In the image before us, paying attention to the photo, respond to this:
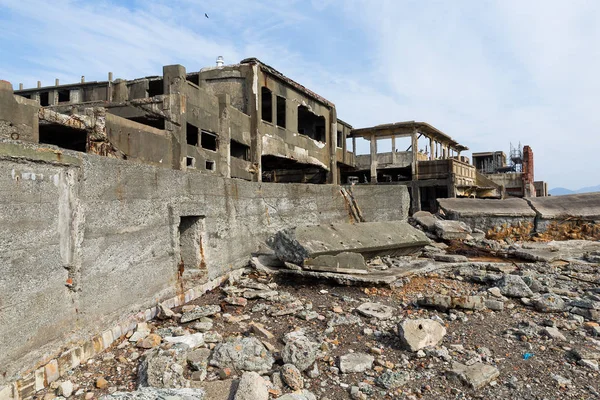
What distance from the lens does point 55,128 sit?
35.0 ft

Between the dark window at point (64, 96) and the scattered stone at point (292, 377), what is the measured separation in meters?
23.5

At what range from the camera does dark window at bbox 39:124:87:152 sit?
1059cm

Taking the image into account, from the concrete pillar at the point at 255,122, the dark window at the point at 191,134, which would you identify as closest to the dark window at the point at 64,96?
the dark window at the point at 191,134

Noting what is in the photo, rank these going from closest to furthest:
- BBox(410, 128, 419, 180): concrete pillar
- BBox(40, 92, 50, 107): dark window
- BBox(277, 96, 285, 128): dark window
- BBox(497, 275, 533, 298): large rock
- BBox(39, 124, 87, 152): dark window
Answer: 1. BBox(497, 275, 533, 298): large rock
2. BBox(39, 124, 87, 152): dark window
3. BBox(277, 96, 285, 128): dark window
4. BBox(40, 92, 50, 107): dark window
5. BBox(410, 128, 419, 180): concrete pillar

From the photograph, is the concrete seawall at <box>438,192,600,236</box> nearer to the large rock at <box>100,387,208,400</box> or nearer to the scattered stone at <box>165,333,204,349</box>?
the scattered stone at <box>165,333,204,349</box>

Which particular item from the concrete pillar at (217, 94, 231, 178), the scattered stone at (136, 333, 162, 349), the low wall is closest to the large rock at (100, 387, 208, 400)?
the low wall

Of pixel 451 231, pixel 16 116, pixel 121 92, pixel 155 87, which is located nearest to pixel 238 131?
pixel 155 87

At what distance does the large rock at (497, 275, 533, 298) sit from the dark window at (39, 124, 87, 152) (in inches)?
421

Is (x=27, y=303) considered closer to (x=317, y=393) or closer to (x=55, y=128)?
(x=317, y=393)

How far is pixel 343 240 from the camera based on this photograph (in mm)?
6613

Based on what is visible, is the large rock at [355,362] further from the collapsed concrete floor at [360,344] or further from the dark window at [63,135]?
the dark window at [63,135]

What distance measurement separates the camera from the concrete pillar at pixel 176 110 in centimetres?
1312

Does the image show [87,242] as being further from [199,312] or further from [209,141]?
[209,141]

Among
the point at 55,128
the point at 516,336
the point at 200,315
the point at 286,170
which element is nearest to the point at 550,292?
the point at 516,336
